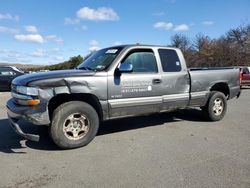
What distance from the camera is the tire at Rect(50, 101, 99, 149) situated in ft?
16.8

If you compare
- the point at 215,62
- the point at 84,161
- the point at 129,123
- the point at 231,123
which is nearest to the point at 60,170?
the point at 84,161

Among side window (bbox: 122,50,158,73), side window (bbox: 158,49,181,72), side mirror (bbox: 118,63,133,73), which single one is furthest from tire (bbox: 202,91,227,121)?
side mirror (bbox: 118,63,133,73)

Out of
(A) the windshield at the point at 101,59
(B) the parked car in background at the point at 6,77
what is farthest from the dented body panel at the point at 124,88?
(B) the parked car in background at the point at 6,77

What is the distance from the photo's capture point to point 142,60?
20.6ft

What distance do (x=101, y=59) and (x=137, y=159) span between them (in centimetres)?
240

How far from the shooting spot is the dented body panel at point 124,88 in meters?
5.03

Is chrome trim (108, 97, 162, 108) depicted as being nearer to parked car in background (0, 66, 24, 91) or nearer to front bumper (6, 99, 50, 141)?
front bumper (6, 99, 50, 141)

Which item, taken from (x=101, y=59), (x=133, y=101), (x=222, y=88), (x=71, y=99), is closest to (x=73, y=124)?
(x=71, y=99)

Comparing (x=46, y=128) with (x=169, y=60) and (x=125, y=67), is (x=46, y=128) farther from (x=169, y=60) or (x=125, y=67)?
(x=169, y=60)

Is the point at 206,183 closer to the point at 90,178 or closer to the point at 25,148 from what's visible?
the point at 90,178

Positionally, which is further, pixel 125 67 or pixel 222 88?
pixel 222 88

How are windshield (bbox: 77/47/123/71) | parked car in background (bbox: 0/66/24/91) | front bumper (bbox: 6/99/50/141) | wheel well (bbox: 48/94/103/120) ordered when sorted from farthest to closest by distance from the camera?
parked car in background (bbox: 0/66/24/91), windshield (bbox: 77/47/123/71), wheel well (bbox: 48/94/103/120), front bumper (bbox: 6/99/50/141)

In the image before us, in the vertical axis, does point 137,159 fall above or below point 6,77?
below

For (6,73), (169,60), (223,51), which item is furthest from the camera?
(223,51)
